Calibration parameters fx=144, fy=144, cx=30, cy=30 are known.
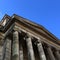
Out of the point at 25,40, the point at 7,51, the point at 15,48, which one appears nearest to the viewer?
the point at 15,48

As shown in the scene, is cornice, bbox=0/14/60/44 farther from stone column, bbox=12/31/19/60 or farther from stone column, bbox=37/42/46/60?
stone column, bbox=37/42/46/60

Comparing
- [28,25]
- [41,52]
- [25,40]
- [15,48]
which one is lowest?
[15,48]

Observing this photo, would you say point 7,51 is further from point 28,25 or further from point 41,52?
point 28,25

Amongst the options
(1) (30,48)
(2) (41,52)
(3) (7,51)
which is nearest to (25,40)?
(1) (30,48)

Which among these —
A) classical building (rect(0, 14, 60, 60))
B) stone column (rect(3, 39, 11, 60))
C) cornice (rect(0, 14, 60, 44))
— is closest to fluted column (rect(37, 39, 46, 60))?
classical building (rect(0, 14, 60, 60))

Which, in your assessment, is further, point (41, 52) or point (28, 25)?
point (28, 25)

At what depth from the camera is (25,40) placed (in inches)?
731

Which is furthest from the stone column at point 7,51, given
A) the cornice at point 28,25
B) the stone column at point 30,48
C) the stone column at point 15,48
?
the cornice at point 28,25

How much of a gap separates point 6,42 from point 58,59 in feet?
25.8

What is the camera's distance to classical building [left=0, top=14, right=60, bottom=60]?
16.0 meters

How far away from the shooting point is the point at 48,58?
19.4m

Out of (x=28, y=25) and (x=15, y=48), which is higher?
(x=28, y=25)

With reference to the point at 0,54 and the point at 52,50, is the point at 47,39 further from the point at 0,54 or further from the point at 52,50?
the point at 0,54

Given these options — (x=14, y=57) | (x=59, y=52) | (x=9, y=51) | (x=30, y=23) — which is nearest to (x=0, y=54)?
(x=9, y=51)
